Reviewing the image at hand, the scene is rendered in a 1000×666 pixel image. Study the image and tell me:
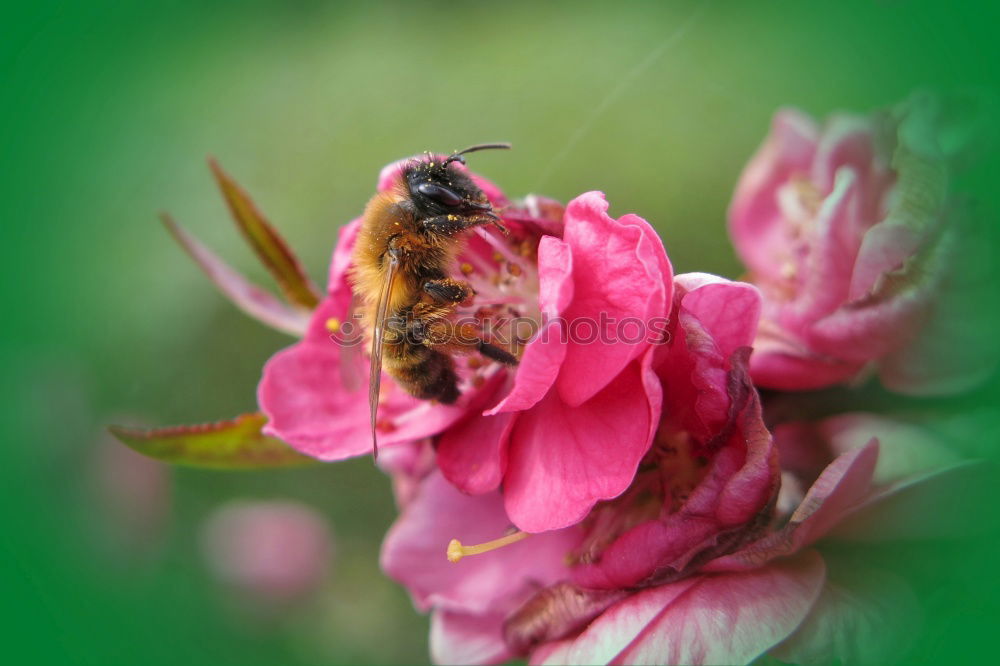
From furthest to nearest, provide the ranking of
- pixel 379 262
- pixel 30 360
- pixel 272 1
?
pixel 272 1, pixel 30 360, pixel 379 262

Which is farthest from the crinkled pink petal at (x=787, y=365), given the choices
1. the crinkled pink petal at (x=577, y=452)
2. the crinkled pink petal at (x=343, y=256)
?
the crinkled pink petal at (x=343, y=256)

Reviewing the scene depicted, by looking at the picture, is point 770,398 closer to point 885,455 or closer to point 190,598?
point 885,455

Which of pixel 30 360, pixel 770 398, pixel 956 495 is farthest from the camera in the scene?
pixel 30 360

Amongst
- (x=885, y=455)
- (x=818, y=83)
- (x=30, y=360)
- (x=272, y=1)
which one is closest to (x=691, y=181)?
(x=818, y=83)

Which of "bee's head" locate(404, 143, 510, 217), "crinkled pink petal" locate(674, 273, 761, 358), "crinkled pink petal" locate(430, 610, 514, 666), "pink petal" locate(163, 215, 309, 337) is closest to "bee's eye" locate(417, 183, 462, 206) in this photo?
"bee's head" locate(404, 143, 510, 217)

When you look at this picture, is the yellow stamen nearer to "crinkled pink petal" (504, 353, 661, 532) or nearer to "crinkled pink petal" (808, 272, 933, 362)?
"crinkled pink petal" (504, 353, 661, 532)

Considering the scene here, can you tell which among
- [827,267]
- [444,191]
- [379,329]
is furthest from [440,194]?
[827,267]
